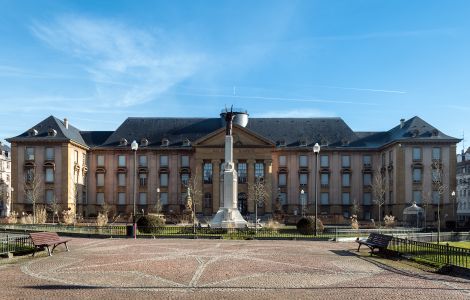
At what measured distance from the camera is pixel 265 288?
43.7ft

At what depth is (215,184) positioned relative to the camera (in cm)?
6806

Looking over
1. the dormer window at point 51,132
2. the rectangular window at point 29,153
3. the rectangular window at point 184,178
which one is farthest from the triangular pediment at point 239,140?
the rectangular window at point 29,153

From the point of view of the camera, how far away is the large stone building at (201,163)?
214ft

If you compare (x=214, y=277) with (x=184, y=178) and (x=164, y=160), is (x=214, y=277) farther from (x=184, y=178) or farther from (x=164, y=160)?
(x=164, y=160)

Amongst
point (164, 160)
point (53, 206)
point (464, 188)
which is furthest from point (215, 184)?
point (464, 188)

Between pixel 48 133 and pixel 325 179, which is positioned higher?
pixel 48 133

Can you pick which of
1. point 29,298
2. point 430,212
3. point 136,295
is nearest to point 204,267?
point 136,295

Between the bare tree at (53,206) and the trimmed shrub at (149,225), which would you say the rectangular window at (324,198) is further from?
the trimmed shrub at (149,225)

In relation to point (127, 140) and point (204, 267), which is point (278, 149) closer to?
point (127, 140)

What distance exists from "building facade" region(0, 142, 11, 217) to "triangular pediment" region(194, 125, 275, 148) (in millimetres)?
42385

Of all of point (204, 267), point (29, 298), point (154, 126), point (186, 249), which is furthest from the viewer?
point (154, 126)

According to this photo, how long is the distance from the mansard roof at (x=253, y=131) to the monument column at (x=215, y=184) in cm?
538

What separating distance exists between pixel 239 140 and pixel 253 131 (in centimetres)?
322

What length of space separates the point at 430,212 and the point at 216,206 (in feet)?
88.3
